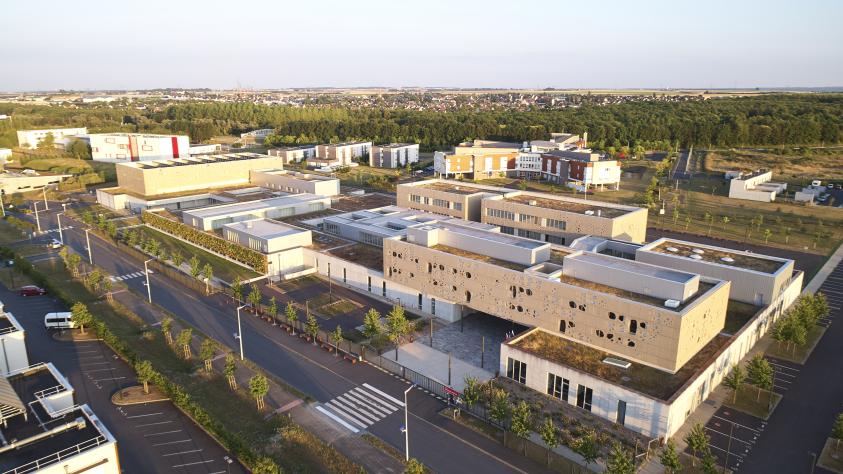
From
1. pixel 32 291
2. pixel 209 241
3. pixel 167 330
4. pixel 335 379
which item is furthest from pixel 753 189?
pixel 32 291

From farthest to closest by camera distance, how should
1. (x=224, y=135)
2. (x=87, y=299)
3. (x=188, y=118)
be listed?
(x=188, y=118) → (x=224, y=135) → (x=87, y=299)

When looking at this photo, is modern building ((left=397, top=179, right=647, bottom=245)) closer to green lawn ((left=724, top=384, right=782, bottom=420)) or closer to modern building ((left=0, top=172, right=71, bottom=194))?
green lawn ((left=724, top=384, right=782, bottom=420))

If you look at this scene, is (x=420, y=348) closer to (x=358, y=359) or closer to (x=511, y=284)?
(x=358, y=359)

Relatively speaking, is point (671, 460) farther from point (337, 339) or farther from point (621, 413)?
point (337, 339)

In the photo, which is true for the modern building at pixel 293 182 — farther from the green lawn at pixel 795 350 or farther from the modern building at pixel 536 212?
the green lawn at pixel 795 350

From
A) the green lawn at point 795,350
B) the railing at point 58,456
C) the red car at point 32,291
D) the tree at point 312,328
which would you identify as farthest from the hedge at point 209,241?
the green lawn at point 795,350

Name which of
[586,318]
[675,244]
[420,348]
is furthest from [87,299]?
[675,244]
